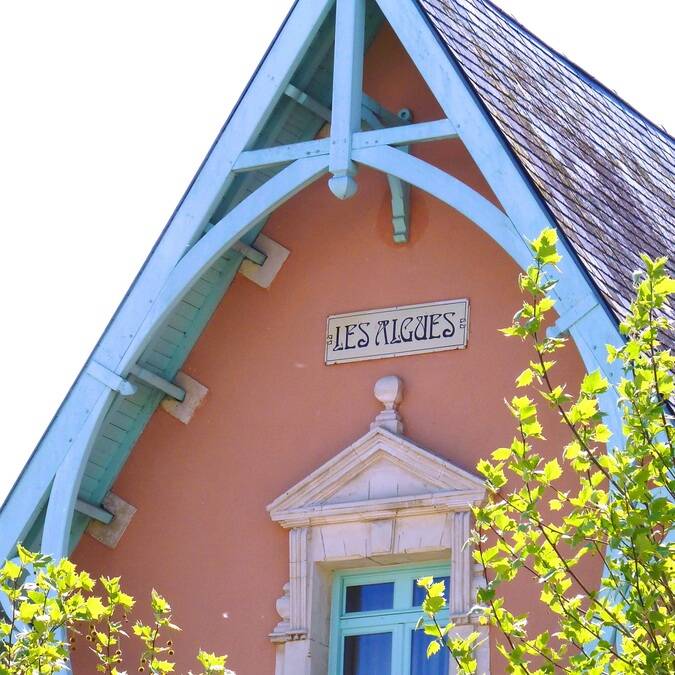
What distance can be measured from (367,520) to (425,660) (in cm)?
82

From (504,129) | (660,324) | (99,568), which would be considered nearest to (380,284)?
(504,129)

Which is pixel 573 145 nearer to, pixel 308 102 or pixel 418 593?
pixel 308 102

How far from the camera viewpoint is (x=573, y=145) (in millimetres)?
12352

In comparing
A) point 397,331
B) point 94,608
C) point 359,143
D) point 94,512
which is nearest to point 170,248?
point 359,143

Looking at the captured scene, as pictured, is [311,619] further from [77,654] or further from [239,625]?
[77,654]

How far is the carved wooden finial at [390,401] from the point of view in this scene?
11.4 metres

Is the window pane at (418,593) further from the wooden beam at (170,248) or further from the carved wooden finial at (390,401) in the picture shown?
the wooden beam at (170,248)

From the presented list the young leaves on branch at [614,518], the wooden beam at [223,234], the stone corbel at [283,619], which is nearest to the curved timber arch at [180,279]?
the wooden beam at [223,234]

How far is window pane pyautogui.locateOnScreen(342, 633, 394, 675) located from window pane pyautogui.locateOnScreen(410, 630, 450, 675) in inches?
6.2

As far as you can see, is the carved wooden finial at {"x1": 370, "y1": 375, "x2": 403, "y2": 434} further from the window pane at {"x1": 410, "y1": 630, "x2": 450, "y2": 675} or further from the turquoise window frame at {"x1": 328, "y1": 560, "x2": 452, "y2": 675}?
the window pane at {"x1": 410, "y1": 630, "x2": 450, "y2": 675}

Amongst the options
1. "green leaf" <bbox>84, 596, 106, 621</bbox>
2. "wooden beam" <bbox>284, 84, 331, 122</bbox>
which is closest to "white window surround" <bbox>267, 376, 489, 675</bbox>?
"wooden beam" <bbox>284, 84, 331, 122</bbox>

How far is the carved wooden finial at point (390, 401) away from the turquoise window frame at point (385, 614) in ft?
2.51

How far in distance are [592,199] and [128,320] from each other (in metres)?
2.65

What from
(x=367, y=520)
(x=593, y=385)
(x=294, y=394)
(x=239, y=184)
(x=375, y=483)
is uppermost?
(x=239, y=184)
